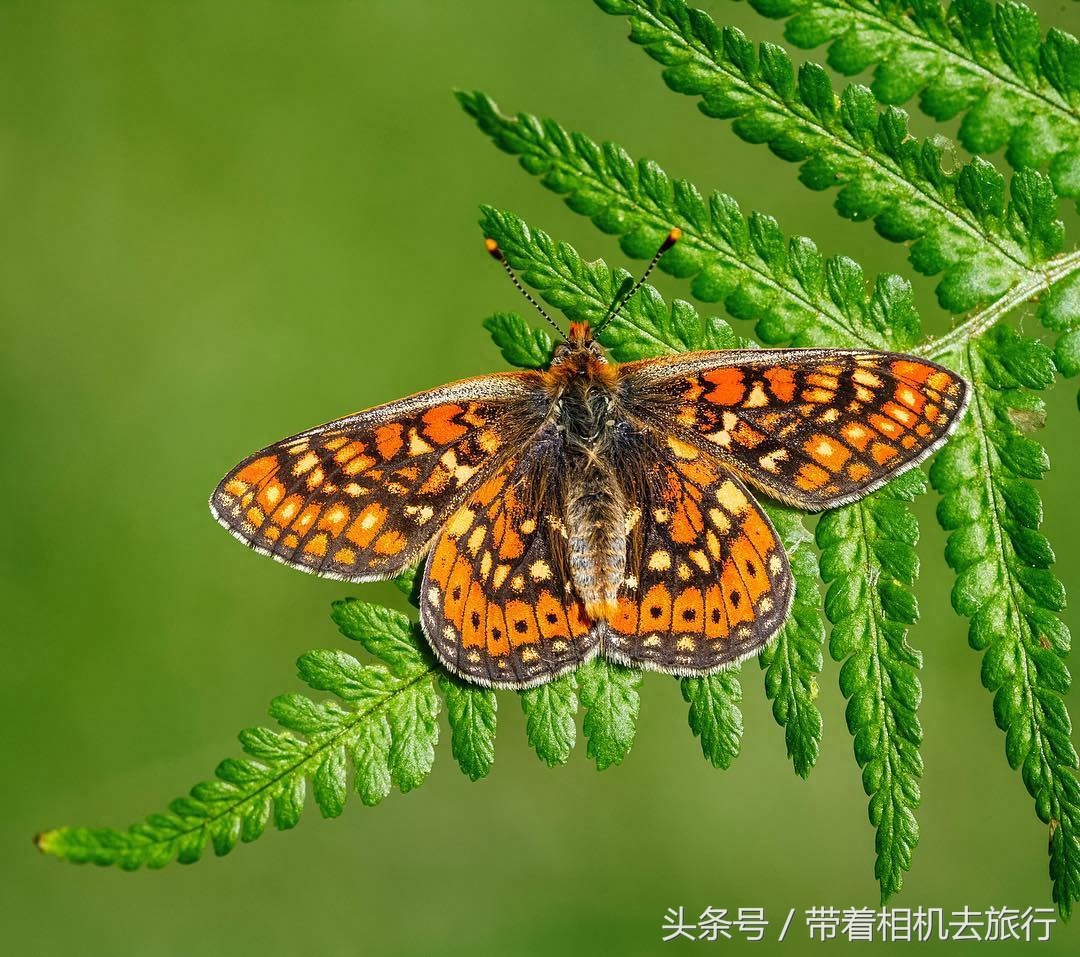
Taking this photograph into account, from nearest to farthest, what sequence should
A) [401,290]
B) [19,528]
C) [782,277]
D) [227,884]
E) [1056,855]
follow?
[1056,855] < [782,277] < [227,884] < [19,528] < [401,290]

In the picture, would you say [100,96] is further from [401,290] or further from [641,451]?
[641,451]

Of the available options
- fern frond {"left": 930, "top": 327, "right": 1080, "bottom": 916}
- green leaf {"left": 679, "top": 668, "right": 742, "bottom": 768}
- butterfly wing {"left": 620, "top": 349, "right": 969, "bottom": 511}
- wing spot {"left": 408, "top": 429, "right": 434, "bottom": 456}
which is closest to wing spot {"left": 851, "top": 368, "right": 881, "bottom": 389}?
butterfly wing {"left": 620, "top": 349, "right": 969, "bottom": 511}

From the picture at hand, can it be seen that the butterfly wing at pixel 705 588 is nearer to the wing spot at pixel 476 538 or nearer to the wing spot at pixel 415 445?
the wing spot at pixel 476 538

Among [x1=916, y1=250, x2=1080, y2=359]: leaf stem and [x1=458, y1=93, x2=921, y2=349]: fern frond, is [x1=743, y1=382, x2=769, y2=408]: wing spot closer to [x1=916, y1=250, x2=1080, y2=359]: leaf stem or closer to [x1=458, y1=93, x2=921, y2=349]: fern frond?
[x1=458, y1=93, x2=921, y2=349]: fern frond

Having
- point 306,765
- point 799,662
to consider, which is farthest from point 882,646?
point 306,765

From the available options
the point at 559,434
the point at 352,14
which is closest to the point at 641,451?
the point at 559,434
